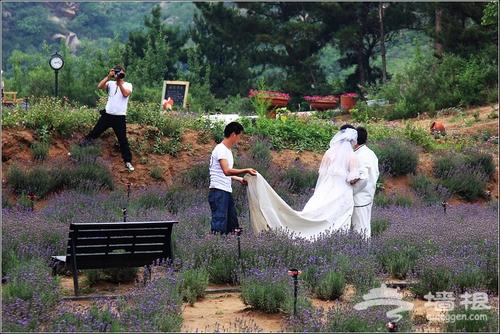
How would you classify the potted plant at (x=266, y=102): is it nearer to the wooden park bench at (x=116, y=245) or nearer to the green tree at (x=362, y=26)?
the wooden park bench at (x=116, y=245)

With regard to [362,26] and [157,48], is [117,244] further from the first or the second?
[362,26]

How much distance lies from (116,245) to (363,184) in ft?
11.6

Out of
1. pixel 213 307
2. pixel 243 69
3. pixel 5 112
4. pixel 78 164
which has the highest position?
pixel 243 69

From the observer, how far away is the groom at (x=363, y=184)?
10156 mm

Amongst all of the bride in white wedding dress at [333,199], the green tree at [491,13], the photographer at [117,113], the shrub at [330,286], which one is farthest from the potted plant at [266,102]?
the shrub at [330,286]

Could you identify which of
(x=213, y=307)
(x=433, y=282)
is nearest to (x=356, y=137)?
(x=433, y=282)

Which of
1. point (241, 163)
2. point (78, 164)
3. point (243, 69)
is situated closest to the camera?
point (78, 164)

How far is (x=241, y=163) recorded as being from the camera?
14938mm

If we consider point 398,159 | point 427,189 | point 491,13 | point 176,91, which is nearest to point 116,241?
point 427,189

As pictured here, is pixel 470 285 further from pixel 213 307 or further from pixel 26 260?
pixel 26 260

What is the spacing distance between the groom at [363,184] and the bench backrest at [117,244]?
2.99 m

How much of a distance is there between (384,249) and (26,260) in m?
3.80

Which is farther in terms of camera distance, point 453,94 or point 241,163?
A: point 453,94

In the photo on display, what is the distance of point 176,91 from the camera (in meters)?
24.7
